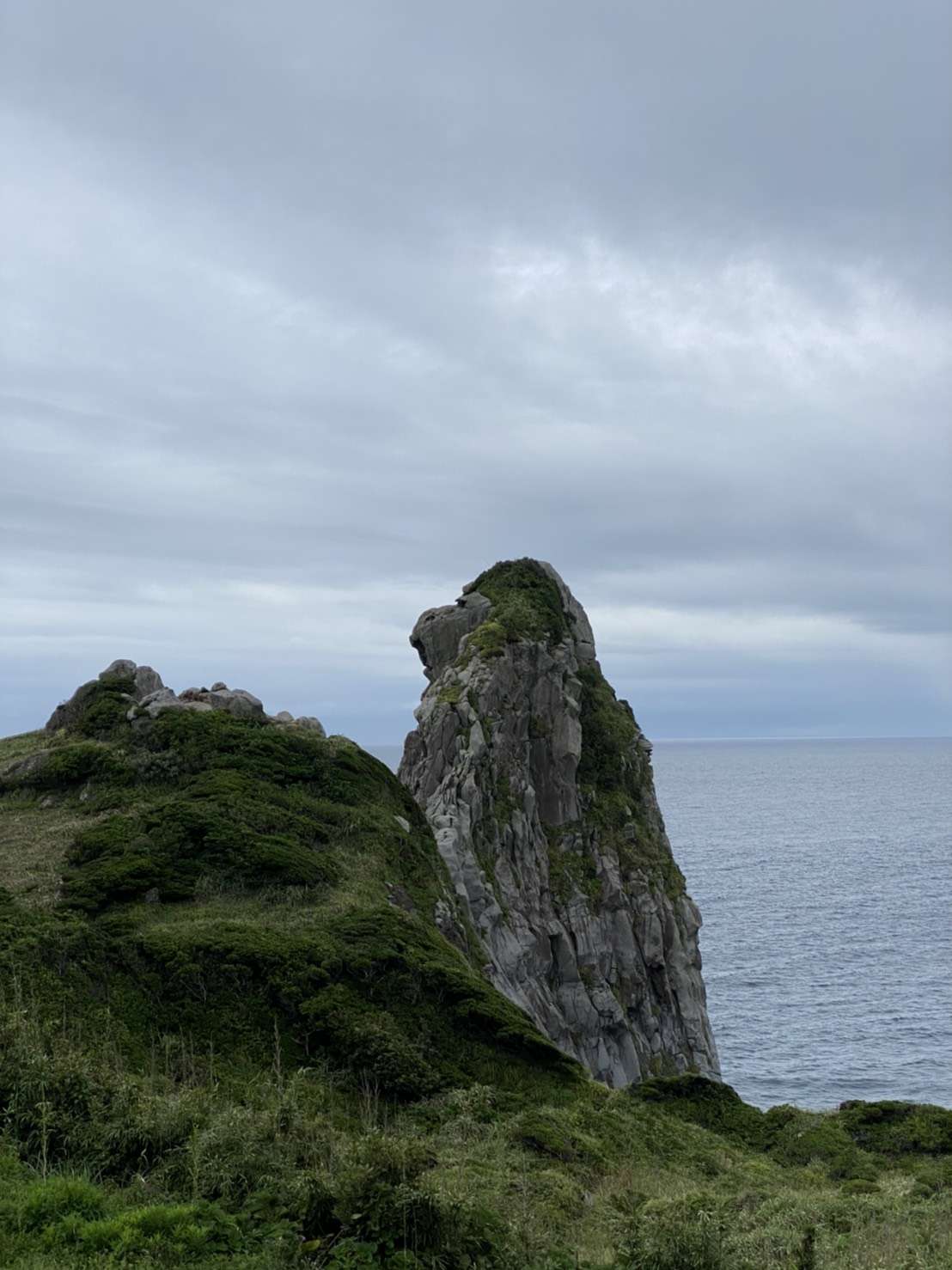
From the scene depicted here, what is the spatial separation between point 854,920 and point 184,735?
9750cm

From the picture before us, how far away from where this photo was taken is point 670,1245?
536 inches

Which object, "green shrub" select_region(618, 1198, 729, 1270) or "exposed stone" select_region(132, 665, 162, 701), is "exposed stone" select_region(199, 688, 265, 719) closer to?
"exposed stone" select_region(132, 665, 162, 701)

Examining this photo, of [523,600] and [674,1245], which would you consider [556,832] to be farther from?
[674,1245]

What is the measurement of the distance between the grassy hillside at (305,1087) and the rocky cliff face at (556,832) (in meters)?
14.4

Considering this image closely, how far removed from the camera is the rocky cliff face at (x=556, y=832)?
5534 centimetres

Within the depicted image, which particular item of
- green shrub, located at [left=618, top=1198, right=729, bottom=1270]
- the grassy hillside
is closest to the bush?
the grassy hillside

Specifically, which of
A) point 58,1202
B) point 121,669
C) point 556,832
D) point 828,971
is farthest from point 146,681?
point 828,971

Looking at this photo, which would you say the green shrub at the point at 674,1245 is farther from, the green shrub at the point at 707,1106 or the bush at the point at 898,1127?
the bush at the point at 898,1127

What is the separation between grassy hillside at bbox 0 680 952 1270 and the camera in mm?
13883

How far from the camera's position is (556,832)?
213ft

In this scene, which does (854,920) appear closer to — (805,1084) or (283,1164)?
(805,1084)

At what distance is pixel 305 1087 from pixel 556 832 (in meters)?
43.6

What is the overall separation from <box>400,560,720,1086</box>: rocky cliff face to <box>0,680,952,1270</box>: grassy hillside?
14.4 metres

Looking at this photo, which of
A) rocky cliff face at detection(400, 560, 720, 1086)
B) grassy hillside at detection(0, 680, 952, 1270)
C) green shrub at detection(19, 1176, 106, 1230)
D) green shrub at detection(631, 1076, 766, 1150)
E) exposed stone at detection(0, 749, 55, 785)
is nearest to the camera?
green shrub at detection(19, 1176, 106, 1230)
